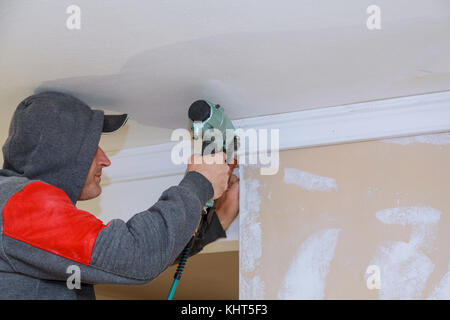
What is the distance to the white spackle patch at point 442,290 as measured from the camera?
1436mm

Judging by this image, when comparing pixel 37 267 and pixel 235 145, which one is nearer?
pixel 37 267

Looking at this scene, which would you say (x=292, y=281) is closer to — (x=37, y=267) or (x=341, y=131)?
(x=341, y=131)

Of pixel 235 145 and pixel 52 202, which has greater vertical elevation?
pixel 235 145

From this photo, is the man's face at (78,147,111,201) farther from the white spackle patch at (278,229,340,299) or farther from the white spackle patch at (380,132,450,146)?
the white spackle patch at (380,132,450,146)

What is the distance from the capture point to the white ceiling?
1.26 m

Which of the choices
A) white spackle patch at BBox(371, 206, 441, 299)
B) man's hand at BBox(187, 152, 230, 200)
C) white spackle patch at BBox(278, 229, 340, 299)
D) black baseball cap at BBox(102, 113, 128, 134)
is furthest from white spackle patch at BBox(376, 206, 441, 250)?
black baseball cap at BBox(102, 113, 128, 134)

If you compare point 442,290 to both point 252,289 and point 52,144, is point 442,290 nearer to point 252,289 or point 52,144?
point 252,289

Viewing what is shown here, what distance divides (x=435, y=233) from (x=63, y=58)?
3.84ft

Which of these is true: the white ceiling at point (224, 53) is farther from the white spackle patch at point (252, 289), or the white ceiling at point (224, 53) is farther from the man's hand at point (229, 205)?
the white spackle patch at point (252, 289)

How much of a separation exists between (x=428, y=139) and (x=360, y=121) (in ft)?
0.69

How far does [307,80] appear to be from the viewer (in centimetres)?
155

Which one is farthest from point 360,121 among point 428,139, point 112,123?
point 112,123
